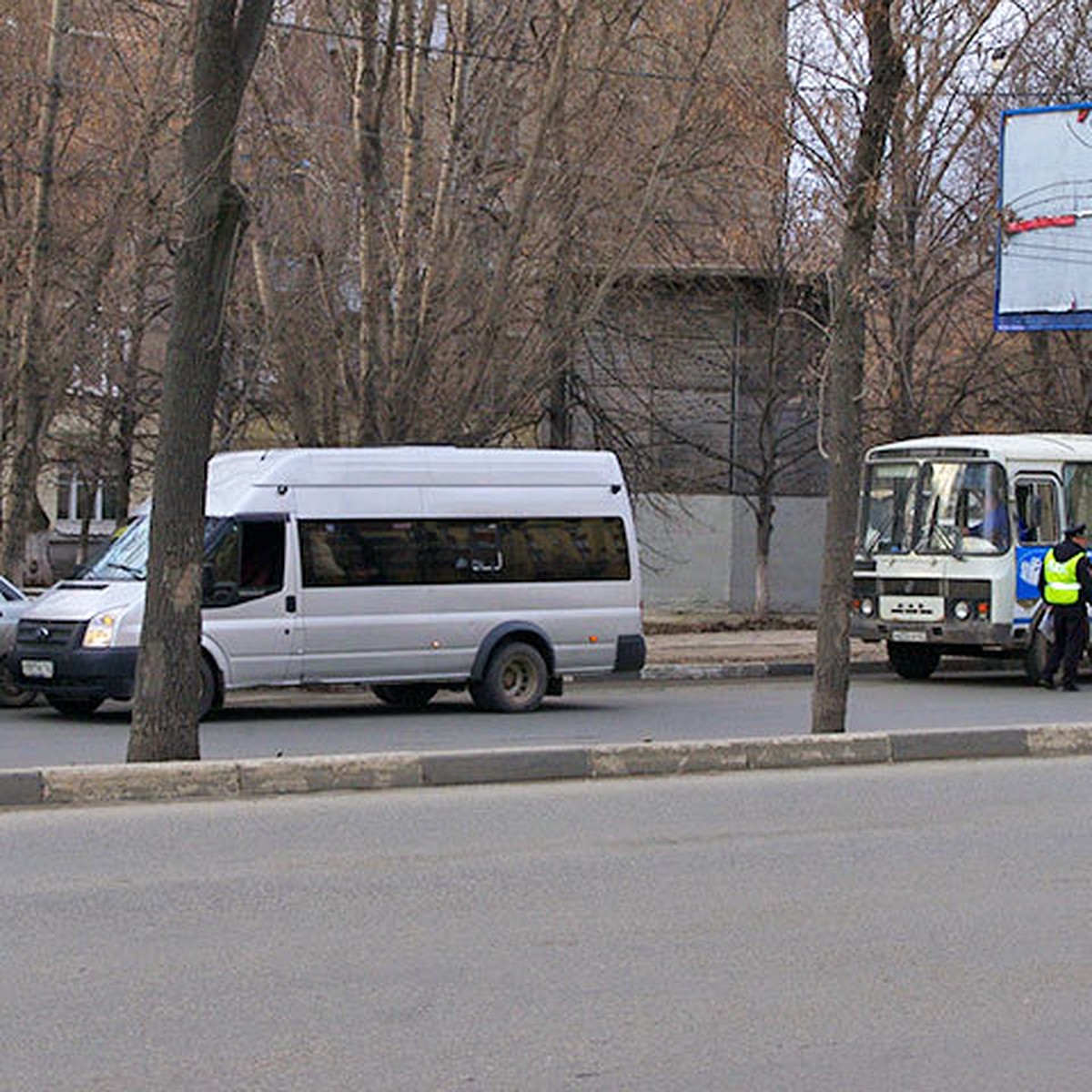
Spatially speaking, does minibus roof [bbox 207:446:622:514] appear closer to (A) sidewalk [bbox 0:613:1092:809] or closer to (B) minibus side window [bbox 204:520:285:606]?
(B) minibus side window [bbox 204:520:285:606]

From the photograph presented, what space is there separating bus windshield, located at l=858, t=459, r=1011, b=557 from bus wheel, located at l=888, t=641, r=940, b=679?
4.90ft

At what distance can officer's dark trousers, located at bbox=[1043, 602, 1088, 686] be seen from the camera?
21.4 meters

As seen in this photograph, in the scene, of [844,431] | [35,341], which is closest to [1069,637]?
[844,431]

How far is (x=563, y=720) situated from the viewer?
17.9 m

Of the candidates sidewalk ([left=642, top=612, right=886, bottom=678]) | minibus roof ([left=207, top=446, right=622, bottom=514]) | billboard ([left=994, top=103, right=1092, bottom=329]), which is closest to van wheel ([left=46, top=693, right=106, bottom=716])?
minibus roof ([left=207, top=446, right=622, bottom=514])

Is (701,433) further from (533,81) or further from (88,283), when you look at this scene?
(88,283)

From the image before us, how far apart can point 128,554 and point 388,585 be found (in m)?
2.31

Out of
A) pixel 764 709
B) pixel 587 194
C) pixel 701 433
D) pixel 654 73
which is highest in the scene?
pixel 654 73

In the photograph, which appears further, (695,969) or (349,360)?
(349,360)

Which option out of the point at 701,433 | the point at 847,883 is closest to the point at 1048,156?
the point at 701,433

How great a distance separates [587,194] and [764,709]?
299 inches

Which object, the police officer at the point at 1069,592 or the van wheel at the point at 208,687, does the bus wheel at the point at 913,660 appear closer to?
the police officer at the point at 1069,592

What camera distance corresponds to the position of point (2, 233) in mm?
21344

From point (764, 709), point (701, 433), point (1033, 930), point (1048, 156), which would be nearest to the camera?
point (1033, 930)
